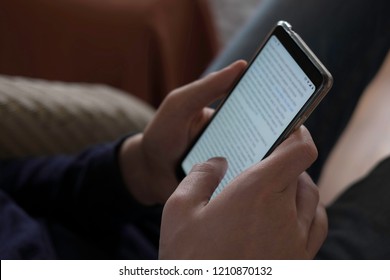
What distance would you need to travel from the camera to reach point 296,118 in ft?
1.45

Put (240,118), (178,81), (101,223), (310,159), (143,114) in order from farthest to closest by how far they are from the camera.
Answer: (178,81) < (143,114) < (101,223) < (240,118) < (310,159)

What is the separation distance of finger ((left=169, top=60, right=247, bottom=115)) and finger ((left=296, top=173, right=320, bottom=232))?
0.16 meters

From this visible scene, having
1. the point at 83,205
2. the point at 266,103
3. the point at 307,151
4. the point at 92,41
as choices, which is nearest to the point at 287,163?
the point at 307,151

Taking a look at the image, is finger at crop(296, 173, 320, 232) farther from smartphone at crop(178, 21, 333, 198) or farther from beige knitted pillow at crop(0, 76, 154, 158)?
beige knitted pillow at crop(0, 76, 154, 158)

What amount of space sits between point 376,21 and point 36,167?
47 cm

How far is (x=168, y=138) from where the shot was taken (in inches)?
23.9

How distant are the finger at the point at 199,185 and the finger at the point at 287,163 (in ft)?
0.15

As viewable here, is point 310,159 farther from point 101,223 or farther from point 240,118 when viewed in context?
point 101,223

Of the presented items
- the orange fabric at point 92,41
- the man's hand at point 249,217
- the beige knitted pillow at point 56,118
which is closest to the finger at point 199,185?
the man's hand at point 249,217

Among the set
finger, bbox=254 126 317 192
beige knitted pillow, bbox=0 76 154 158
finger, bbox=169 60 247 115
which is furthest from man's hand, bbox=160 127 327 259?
beige knitted pillow, bbox=0 76 154 158

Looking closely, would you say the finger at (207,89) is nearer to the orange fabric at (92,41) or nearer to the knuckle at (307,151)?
the knuckle at (307,151)

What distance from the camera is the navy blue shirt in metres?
0.64

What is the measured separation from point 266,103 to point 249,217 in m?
0.14
